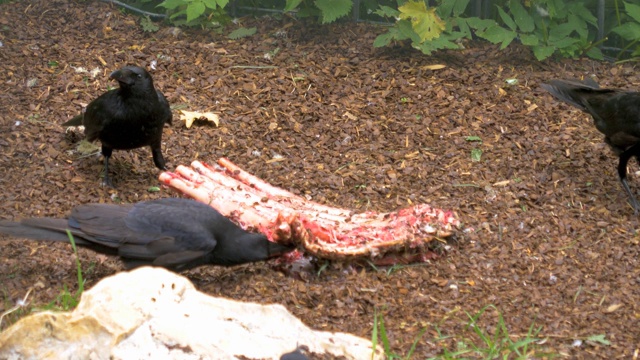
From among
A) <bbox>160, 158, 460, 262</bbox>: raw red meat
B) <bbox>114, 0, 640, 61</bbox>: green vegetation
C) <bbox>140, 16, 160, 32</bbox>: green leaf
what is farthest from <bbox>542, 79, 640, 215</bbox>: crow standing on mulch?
<bbox>140, 16, 160, 32</bbox>: green leaf

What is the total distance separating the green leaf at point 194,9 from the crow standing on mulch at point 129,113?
1545 mm

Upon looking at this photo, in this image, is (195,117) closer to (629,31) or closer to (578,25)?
(578,25)

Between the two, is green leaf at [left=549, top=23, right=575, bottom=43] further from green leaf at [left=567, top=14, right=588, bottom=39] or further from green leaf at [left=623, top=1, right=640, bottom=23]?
green leaf at [left=623, top=1, right=640, bottom=23]

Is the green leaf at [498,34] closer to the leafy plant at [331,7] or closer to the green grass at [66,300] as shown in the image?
the leafy plant at [331,7]

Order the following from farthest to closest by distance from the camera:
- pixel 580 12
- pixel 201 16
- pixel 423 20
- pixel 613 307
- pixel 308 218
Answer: pixel 201 16
pixel 580 12
pixel 423 20
pixel 308 218
pixel 613 307

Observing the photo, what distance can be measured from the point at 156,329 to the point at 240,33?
533 cm

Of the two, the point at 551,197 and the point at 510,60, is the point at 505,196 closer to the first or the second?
the point at 551,197

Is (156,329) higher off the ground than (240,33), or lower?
higher

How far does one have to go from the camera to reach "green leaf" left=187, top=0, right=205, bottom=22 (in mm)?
7453

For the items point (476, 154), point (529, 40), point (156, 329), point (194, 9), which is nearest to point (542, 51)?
point (529, 40)

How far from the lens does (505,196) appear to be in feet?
19.1

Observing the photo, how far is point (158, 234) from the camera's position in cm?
461

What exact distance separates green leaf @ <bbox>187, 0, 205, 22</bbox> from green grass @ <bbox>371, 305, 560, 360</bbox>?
13.3 feet

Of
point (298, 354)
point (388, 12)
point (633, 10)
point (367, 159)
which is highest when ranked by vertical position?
point (298, 354)
